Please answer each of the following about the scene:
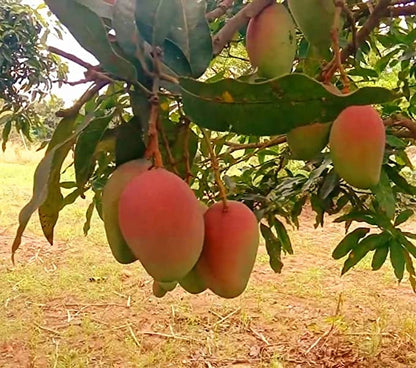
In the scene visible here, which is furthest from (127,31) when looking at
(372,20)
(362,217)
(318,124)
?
(362,217)

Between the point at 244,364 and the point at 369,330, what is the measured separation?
2.05 ft

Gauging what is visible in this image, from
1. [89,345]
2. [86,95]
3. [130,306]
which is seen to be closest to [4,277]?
[130,306]

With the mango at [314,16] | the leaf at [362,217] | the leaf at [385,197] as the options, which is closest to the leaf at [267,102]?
the mango at [314,16]

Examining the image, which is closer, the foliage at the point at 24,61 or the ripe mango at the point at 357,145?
the ripe mango at the point at 357,145

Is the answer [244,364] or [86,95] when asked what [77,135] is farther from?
[244,364]

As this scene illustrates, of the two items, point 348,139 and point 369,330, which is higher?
point 348,139

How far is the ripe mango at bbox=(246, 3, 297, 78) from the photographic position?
505 millimetres

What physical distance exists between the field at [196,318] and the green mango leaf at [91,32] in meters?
1.88

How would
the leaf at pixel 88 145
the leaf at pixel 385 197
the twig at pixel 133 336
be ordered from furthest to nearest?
the twig at pixel 133 336 < the leaf at pixel 385 197 < the leaf at pixel 88 145

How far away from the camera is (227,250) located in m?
0.40

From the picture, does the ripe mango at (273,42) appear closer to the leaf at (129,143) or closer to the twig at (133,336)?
the leaf at (129,143)

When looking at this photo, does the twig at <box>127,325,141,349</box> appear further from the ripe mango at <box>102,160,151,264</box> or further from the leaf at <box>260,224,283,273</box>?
the ripe mango at <box>102,160,151,264</box>

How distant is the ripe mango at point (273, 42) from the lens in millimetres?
505

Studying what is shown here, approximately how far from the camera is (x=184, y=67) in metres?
0.44
